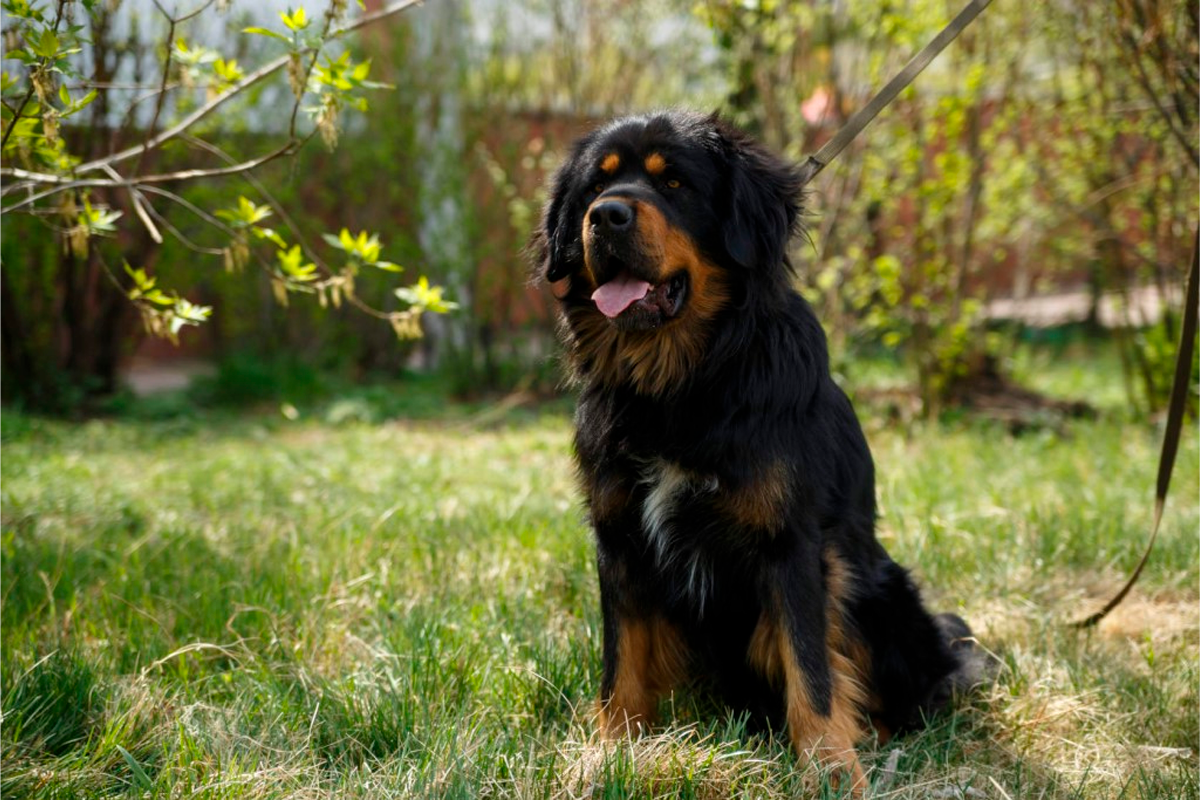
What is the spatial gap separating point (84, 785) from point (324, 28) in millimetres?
2135

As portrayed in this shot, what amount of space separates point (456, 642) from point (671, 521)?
85 cm

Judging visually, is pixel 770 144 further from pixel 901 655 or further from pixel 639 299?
pixel 901 655

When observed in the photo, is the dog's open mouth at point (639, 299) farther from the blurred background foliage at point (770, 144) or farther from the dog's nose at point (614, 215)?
the blurred background foliage at point (770, 144)

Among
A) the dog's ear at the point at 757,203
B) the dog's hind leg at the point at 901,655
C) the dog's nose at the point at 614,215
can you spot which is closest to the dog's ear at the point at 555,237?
the dog's nose at the point at 614,215

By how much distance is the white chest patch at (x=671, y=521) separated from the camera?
276 cm

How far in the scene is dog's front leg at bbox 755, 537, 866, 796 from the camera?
8.69ft

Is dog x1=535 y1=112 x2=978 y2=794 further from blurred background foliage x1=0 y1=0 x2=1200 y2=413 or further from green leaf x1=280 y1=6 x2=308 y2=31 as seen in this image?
blurred background foliage x1=0 y1=0 x2=1200 y2=413

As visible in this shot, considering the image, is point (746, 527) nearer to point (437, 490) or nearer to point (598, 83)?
point (437, 490)

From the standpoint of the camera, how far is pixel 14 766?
2.46m

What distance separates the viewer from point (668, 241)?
112 inches

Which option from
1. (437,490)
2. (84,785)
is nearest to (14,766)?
(84,785)

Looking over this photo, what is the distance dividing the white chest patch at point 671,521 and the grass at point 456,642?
0.40m

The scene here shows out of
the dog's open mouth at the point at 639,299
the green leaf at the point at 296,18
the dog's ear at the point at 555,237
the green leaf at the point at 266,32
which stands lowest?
the dog's open mouth at the point at 639,299

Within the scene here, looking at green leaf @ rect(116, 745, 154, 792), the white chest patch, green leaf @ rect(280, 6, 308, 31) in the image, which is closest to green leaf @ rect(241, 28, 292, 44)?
green leaf @ rect(280, 6, 308, 31)
